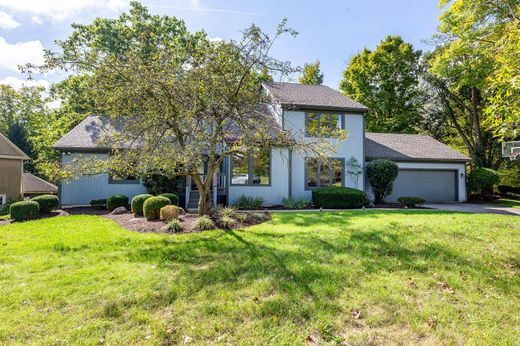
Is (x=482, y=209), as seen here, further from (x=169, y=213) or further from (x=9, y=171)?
(x=9, y=171)

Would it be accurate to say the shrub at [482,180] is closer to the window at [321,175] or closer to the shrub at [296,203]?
the window at [321,175]

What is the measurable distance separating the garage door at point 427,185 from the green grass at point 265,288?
10282 mm

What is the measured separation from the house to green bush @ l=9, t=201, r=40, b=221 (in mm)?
2362

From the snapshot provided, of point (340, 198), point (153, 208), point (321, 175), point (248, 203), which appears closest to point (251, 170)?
point (248, 203)

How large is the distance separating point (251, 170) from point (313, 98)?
18.1 ft

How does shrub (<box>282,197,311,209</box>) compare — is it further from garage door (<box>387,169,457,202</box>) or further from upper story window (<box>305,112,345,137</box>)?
garage door (<box>387,169,457,202</box>)

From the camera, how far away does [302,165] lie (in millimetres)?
14562

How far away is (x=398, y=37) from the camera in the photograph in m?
25.5

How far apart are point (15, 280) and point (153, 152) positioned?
12.6ft

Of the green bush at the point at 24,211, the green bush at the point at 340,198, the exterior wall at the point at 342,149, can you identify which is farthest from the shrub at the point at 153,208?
the green bush at the point at 340,198

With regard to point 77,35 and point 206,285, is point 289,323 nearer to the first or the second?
point 206,285

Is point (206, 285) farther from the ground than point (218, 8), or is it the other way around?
point (218, 8)

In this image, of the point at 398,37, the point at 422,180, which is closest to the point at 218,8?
the point at 422,180

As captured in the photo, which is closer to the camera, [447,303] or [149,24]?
[447,303]
